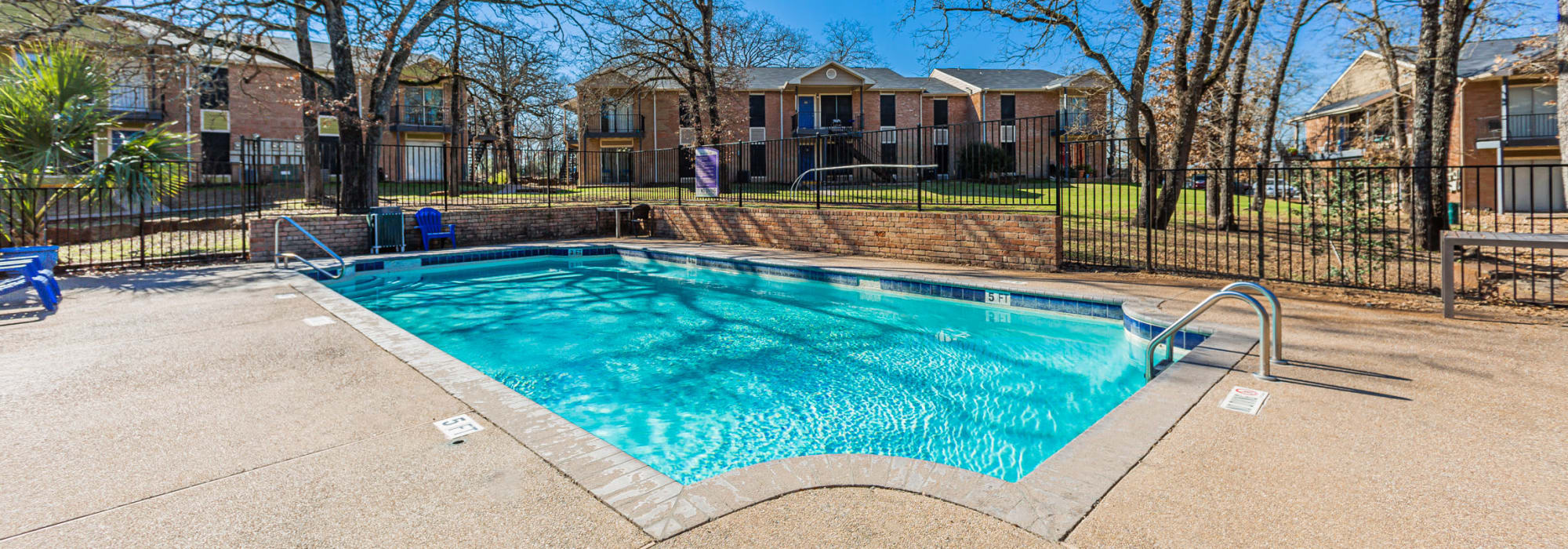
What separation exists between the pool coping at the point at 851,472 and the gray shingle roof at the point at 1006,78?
32.6m

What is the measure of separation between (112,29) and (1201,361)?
17.2m

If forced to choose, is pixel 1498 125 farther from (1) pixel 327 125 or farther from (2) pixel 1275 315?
(1) pixel 327 125

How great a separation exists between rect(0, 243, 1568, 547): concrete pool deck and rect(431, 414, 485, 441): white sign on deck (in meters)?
0.09

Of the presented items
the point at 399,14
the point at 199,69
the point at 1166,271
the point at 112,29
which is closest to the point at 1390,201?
the point at 1166,271

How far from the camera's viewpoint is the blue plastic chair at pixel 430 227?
1280 cm

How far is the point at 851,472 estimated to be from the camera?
2787 mm

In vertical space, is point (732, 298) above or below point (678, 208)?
below

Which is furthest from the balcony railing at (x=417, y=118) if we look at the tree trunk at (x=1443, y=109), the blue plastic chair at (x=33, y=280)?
the tree trunk at (x=1443, y=109)

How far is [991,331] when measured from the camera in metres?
6.86

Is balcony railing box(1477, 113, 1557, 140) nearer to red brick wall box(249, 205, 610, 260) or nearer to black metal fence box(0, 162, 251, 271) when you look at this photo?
red brick wall box(249, 205, 610, 260)

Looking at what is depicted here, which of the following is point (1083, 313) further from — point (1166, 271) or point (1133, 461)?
point (1133, 461)

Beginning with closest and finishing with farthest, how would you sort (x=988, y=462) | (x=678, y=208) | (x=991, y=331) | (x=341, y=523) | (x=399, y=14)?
(x=341, y=523) → (x=988, y=462) → (x=991, y=331) → (x=399, y=14) → (x=678, y=208)

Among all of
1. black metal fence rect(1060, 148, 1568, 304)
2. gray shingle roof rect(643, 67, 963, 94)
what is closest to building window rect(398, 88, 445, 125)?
gray shingle roof rect(643, 67, 963, 94)

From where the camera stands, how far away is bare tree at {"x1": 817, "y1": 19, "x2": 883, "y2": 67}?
38.7 meters
